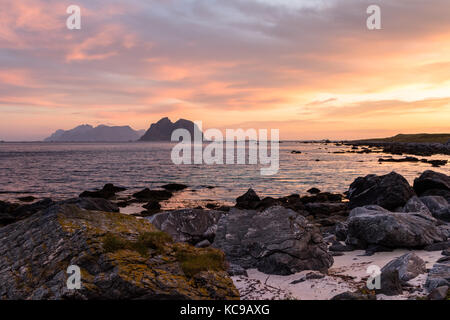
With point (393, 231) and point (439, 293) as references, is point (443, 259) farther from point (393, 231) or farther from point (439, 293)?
point (439, 293)

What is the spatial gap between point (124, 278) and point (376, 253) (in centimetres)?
841

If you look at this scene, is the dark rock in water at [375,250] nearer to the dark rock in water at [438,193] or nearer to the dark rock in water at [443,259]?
the dark rock in water at [443,259]

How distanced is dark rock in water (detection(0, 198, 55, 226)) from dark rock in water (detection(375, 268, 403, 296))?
743 inches

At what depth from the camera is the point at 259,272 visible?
8.77 meters

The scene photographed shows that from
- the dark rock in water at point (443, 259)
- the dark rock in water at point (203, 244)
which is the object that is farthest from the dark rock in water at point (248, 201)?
the dark rock in water at point (443, 259)

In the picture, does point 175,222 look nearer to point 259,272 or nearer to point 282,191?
point 259,272

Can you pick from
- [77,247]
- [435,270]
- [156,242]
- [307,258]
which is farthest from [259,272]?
[77,247]

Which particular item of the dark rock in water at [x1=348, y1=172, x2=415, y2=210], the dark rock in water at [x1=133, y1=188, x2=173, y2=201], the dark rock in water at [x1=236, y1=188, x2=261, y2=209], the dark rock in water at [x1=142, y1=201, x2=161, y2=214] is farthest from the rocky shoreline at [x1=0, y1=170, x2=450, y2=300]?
the dark rock in water at [x1=133, y1=188, x2=173, y2=201]

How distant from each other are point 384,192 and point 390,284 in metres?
13.3

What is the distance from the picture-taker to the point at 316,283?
25.2 ft

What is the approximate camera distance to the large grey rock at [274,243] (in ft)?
28.8

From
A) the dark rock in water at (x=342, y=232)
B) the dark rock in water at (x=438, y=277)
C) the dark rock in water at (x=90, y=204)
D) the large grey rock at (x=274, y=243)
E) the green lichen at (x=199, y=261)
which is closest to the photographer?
the green lichen at (x=199, y=261)

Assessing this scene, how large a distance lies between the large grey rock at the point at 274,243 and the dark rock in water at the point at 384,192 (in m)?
10.7

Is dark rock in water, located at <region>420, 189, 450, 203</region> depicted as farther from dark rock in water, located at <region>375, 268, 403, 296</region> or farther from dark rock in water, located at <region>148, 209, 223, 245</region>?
dark rock in water, located at <region>375, 268, 403, 296</region>
